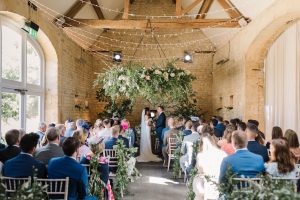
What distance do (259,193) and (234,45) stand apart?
872 cm

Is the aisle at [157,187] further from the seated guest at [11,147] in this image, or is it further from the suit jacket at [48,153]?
the seated guest at [11,147]


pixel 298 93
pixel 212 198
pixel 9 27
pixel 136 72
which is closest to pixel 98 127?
pixel 136 72

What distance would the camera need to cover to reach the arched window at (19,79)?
276 inches

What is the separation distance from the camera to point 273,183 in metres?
2.46

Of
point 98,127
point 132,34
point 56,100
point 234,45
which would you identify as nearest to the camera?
point 98,127

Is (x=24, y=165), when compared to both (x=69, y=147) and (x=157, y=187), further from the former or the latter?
(x=157, y=187)

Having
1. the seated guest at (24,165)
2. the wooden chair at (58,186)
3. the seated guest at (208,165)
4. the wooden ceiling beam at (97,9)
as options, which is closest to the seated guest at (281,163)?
the seated guest at (208,165)

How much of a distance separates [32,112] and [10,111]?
50.5 inches

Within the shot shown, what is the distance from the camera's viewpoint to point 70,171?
3.52m

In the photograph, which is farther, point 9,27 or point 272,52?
point 272,52

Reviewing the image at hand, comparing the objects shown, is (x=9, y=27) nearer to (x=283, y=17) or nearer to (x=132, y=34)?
(x=283, y=17)

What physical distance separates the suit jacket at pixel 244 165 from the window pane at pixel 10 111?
471 cm

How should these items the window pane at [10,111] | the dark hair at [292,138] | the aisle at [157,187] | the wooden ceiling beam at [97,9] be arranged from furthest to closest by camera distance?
1. the wooden ceiling beam at [97,9]
2. the window pane at [10,111]
3. the aisle at [157,187]
4. the dark hair at [292,138]

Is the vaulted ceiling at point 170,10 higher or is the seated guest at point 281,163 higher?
the vaulted ceiling at point 170,10
